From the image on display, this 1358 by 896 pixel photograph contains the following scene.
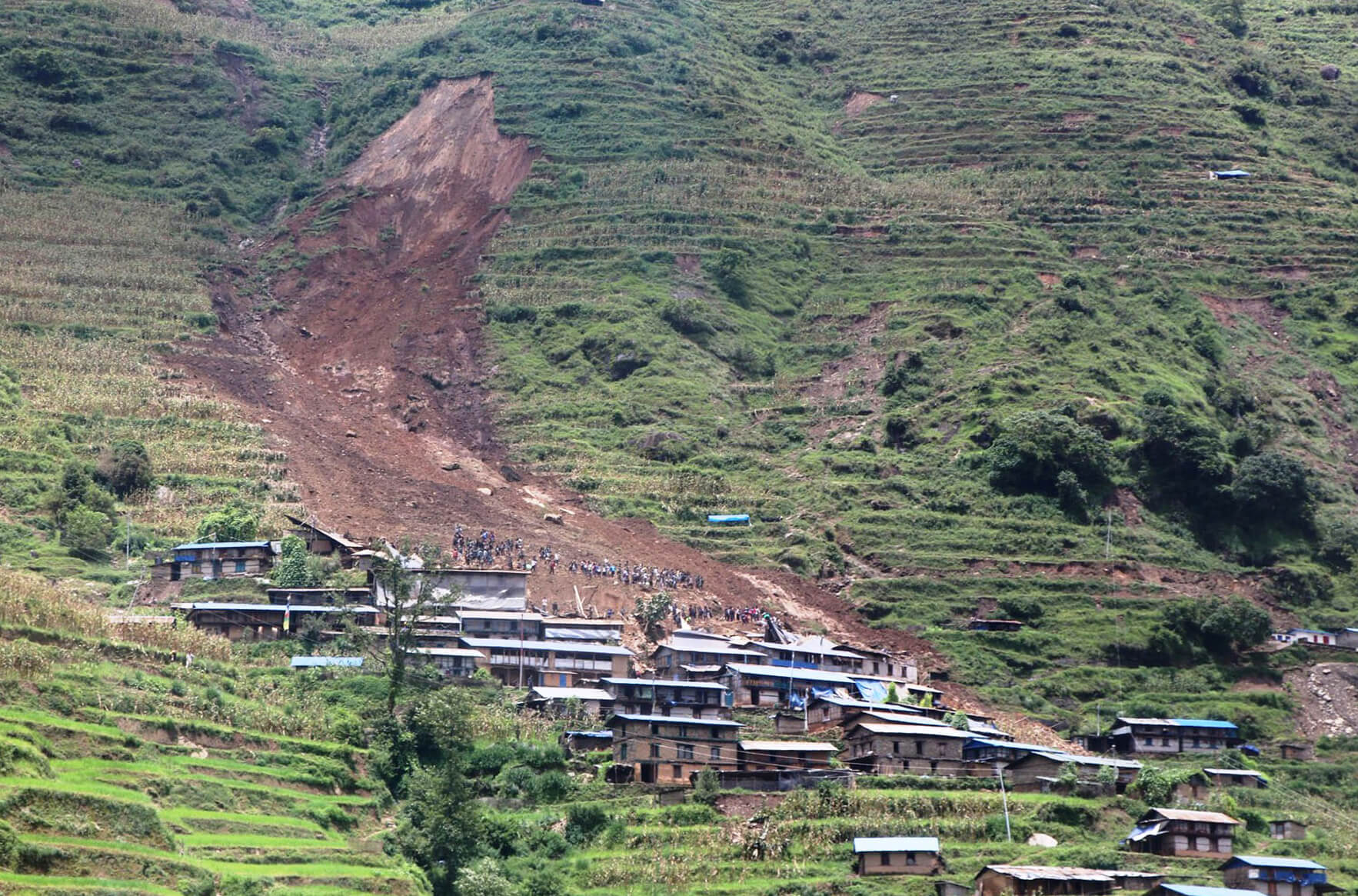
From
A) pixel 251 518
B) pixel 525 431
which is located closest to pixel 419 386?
pixel 525 431

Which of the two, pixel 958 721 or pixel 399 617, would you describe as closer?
pixel 399 617

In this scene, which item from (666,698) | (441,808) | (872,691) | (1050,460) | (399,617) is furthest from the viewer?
(1050,460)

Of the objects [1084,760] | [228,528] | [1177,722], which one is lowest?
[1084,760]

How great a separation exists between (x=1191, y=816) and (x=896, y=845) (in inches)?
360

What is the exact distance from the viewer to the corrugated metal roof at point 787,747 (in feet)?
199

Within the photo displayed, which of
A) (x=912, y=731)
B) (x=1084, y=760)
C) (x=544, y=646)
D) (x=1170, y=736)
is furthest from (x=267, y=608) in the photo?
(x=1170, y=736)

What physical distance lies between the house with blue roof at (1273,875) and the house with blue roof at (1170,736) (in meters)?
10.9

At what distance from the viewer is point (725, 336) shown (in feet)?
326

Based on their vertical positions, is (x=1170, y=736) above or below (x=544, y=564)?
below

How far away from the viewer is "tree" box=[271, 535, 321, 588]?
228ft

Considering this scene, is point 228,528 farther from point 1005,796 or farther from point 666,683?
point 1005,796

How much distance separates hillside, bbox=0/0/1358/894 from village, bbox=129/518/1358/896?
1727 millimetres

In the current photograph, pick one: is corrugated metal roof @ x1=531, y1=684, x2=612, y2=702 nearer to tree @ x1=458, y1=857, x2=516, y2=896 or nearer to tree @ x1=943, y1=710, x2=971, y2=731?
tree @ x1=943, y1=710, x2=971, y2=731

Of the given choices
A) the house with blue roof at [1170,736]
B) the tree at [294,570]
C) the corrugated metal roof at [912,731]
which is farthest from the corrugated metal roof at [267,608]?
the house with blue roof at [1170,736]
